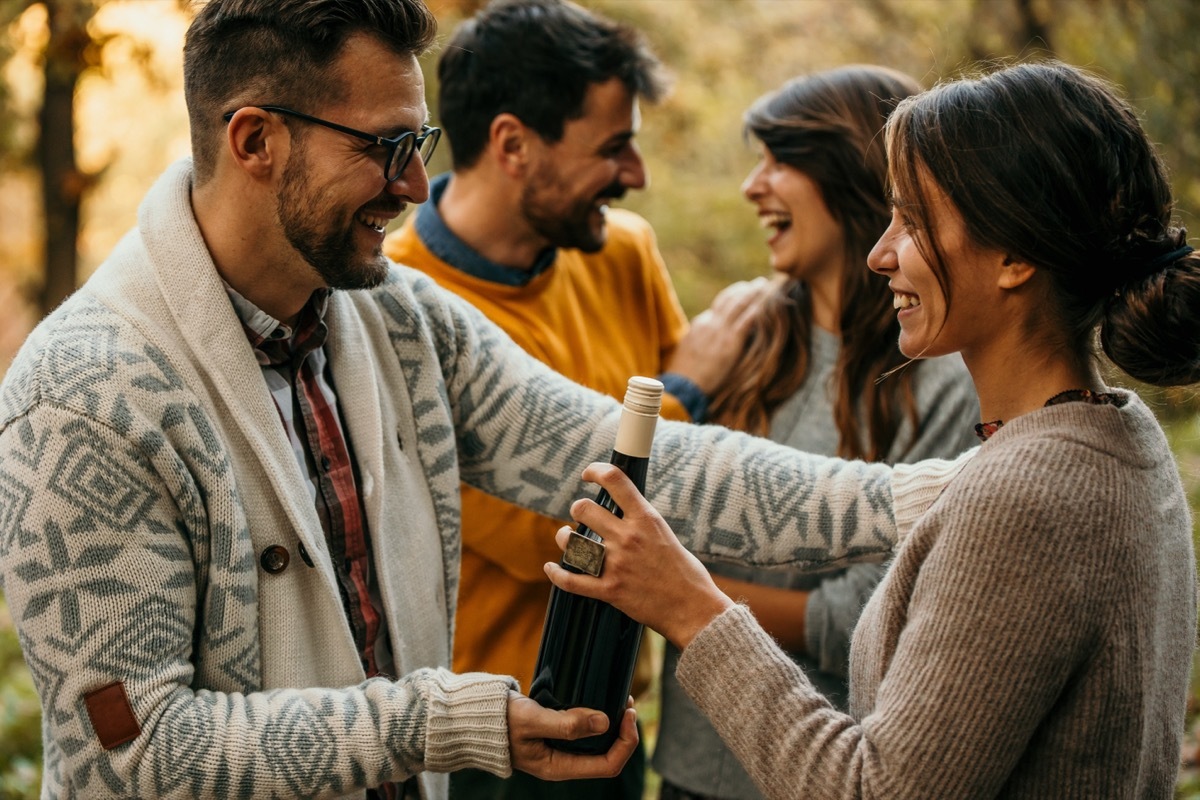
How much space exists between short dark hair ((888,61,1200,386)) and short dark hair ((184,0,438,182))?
39.0 inches

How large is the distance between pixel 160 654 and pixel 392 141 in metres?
0.91

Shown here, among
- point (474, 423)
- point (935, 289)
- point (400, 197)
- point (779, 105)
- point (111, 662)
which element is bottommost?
point (111, 662)

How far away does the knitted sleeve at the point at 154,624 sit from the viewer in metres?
1.56

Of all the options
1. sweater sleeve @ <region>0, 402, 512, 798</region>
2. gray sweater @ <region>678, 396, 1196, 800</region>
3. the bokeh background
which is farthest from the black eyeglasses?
the bokeh background

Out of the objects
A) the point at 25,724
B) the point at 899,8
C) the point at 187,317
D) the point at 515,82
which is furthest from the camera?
the point at 899,8

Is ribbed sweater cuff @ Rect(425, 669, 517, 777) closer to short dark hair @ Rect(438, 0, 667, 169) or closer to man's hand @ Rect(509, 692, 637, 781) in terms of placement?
man's hand @ Rect(509, 692, 637, 781)

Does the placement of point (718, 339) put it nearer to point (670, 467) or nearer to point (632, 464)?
point (670, 467)

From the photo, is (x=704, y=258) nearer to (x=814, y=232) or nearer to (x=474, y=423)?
(x=814, y=232)

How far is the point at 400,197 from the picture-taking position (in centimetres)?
195

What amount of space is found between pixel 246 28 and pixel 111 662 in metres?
1.05

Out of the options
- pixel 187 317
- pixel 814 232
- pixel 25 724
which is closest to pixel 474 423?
pixel 187 317

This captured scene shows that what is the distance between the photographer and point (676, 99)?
7.33 meters

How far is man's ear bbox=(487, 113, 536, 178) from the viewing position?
302cm

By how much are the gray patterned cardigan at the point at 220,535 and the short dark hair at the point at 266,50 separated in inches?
5.6
